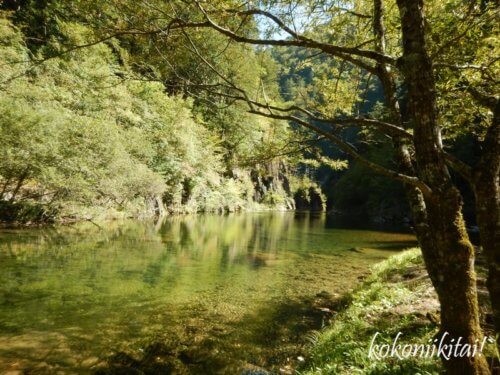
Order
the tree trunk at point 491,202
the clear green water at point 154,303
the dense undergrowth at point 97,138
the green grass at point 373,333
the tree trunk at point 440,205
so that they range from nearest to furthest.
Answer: the tree trunk at point 440,205 < the tree trunk at point 491,202 < the green grass at point 373,333 < the clear green water at point 154,303 < the dense undergrowth at point 97,138

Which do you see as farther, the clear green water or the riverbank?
the clear green water

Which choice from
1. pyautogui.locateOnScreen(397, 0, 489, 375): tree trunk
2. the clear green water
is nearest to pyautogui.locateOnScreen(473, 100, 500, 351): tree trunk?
pyautogui.locateOnScreen(397, 0, 489, 375): tree trunk

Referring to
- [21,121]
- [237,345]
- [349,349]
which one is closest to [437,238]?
[349,349]

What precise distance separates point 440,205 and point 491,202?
60 centimetres

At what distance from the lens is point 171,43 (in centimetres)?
507

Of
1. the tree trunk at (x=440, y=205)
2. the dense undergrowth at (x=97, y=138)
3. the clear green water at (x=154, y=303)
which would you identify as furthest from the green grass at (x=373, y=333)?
the dense undergrowth at (x=97, y=138)

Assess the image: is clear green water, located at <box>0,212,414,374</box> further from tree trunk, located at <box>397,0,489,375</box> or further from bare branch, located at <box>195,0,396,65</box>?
bare branch, located at <box>195,0,396,65</box>

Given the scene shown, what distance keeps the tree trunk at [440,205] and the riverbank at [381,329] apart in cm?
99

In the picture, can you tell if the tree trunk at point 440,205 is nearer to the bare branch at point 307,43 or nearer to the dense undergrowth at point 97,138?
the bare branch at point 307,43

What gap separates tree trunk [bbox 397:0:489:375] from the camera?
324cm

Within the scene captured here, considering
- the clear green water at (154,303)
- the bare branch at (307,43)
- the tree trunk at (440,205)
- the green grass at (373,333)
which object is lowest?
the clear green water at (154,303)

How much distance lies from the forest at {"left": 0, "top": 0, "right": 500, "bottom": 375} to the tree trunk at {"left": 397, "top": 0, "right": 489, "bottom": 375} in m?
0.02

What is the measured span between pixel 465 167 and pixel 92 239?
1696 centimetres

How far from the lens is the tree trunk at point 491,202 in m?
3.35
